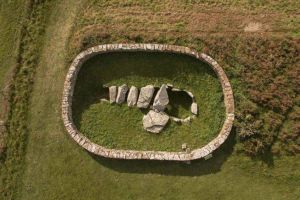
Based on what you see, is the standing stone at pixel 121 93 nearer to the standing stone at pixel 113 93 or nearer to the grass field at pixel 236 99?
the standing stone at pixel 113 93

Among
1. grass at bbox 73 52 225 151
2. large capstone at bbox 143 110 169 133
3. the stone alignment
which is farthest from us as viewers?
large capstone at bbox 143 110 169 133

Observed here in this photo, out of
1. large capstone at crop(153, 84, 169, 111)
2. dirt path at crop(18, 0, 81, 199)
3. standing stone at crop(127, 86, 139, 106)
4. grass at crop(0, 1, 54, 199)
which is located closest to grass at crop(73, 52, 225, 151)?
standing stone at crop(127, 86, 139, 106)

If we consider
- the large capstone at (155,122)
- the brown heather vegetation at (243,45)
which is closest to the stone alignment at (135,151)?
the brown heather vegetation at (243,45)

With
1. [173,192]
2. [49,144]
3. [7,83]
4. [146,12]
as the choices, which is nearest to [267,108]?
[173,192]

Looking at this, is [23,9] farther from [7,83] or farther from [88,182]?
[88,182]

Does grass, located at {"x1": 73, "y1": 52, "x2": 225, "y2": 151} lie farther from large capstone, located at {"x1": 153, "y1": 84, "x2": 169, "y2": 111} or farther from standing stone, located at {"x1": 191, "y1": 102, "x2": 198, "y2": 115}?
large capstone, located at {"x1": 153, "y1": 84, "x2": 169, "y2": 111}

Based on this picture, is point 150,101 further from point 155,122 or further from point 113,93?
point 113,93
